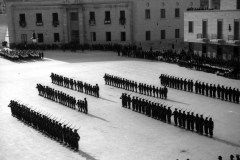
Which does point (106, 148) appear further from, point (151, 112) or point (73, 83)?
point (73, 83)

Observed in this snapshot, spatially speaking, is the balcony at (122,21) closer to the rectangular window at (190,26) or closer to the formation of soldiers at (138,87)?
the rectangular window at (190,26)

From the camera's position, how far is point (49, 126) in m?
19.1

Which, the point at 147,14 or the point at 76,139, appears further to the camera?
the point at 147,14

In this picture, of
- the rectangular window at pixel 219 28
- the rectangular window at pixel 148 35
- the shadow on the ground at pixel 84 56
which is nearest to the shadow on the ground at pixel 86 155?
the rectangular window at pixel 219 28

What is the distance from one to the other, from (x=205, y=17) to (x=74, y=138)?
27.3m

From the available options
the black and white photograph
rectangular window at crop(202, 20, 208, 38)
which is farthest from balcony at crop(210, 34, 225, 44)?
rectangular window at crop(202, 20, 208, 38)

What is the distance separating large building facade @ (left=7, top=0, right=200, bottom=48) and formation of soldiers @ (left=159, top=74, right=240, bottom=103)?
26519mm

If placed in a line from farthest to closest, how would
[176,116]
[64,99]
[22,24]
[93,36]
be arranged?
[22,24] → [93,36] → [64,99] → [176,116]

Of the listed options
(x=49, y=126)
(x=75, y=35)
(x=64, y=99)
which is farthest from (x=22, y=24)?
(x=49, y=126)

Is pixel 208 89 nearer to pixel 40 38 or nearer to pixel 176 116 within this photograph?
pixel 176 116

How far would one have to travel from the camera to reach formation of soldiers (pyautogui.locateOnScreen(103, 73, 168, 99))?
25.8 meters

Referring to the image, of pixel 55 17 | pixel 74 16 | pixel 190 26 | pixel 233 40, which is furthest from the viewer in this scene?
pixel 55 17

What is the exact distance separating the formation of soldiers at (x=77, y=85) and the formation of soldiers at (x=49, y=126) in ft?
20.9

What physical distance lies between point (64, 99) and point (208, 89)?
33.8ft
